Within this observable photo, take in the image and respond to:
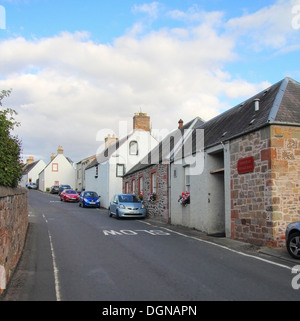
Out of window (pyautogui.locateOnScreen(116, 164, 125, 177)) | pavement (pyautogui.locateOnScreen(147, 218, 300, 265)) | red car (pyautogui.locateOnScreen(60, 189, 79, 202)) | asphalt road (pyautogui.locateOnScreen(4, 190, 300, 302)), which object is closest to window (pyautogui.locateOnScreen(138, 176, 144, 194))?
window (pyautogui.locateOnScreen(116, 164, 125, 177))

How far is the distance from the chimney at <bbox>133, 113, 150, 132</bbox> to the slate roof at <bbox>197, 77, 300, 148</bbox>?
18679 mm

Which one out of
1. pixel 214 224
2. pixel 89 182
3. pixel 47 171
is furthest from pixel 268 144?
pixel 47 171

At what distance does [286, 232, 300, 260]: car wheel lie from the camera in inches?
345

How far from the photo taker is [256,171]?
11.4m

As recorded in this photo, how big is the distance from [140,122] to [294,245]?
26.8 meters

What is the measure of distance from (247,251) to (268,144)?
3.34 m

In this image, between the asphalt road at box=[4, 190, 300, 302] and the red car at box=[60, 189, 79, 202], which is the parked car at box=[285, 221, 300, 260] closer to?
the asphalt road at box=[4, 190, 300, 302]

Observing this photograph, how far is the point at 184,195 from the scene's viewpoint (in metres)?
16.8

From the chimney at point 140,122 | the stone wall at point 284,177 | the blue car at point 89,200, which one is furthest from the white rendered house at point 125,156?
the stone wall at point 284,177

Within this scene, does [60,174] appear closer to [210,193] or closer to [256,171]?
[210,193]

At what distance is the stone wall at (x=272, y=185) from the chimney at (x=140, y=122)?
23333 millimetres

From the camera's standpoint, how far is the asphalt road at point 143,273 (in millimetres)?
5883

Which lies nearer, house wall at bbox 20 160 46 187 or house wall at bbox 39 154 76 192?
house wall at bbox 39 154 76 192

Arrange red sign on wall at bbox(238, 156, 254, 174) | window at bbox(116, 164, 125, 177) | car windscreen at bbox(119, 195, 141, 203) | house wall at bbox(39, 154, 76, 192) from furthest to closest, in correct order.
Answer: house wall at bbox(39, 154, 76, 192) < window at bbox(116, 164, 125, 177) < car windscreen at bbox(119, 195, 141, 203) < red sign on wall at bbox(238, 156, 254, 174)
